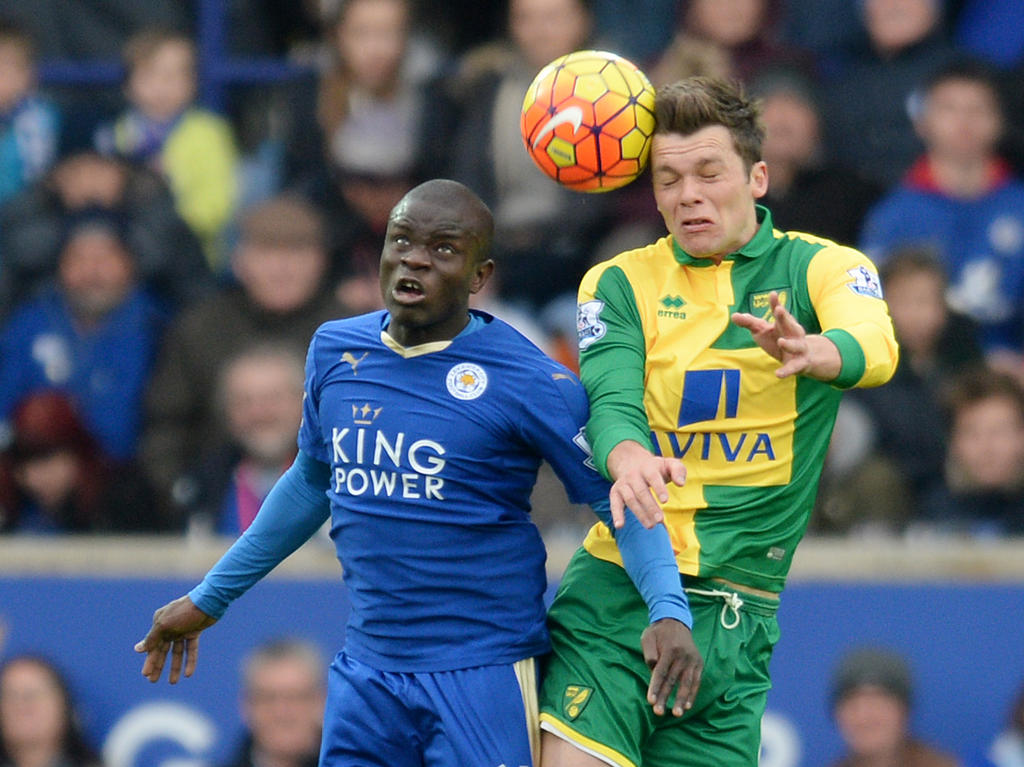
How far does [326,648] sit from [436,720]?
3.22 meters

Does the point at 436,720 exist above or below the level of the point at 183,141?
below

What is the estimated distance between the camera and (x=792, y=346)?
426 cm

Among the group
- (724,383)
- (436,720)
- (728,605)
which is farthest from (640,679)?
(724,383)

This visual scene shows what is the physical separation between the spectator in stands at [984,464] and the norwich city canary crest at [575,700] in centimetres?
335

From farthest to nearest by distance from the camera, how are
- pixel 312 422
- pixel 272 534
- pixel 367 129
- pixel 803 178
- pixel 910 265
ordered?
pixel 367 129, pixel 803 178, pixel 910 265, pixel 272 534, pixel 312 422

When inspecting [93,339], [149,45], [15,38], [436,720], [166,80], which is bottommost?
[436,720]

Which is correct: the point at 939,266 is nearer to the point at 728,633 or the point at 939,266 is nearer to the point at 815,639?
the point at 815,639

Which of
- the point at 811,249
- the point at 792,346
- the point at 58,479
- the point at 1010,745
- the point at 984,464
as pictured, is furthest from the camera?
the point at 58,479

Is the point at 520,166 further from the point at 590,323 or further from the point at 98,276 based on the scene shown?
the point at 590,323

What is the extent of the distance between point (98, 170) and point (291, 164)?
3.29ft

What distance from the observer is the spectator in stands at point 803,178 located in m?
8.27

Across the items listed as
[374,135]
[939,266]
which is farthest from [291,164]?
[939,266]

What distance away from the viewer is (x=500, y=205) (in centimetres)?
867

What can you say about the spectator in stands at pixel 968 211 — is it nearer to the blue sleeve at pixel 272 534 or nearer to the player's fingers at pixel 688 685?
the blue sleeve at pixel 272 534
